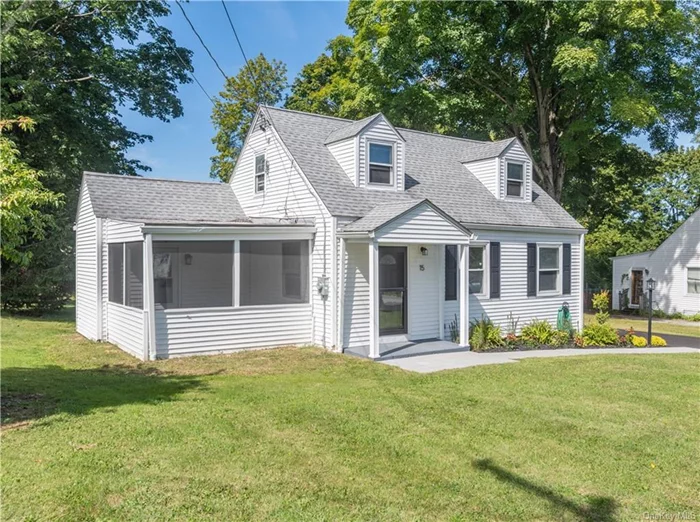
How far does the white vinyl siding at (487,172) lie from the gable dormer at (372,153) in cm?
353

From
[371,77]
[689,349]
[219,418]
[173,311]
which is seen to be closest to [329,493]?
[219,418]

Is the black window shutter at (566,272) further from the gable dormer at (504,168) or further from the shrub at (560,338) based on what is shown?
the shrub at (560,338)

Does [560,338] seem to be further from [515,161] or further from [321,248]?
[321,248]

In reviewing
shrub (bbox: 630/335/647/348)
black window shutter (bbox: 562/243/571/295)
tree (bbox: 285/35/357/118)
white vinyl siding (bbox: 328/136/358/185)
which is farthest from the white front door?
tree (bbox: 285/35/357/118)

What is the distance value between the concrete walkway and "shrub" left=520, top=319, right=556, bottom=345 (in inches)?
23.3

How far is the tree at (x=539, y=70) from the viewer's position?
20.1 metres

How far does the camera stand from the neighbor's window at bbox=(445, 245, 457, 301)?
503 inches

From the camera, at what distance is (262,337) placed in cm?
1139

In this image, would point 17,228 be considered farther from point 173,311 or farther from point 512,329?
point 512,329

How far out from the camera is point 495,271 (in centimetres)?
1382

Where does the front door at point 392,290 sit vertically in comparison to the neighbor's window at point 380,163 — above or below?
→ below

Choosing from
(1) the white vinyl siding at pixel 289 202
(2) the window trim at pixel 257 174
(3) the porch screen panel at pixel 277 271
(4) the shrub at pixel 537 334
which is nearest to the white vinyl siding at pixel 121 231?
(3) the porch screen panel at pixel 277 271

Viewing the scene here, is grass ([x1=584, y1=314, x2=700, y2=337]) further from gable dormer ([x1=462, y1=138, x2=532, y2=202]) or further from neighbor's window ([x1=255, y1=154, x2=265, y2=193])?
neighbor's window ([x1=255, y1=154, x2=265, y2=193])

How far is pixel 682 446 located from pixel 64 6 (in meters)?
22.0
